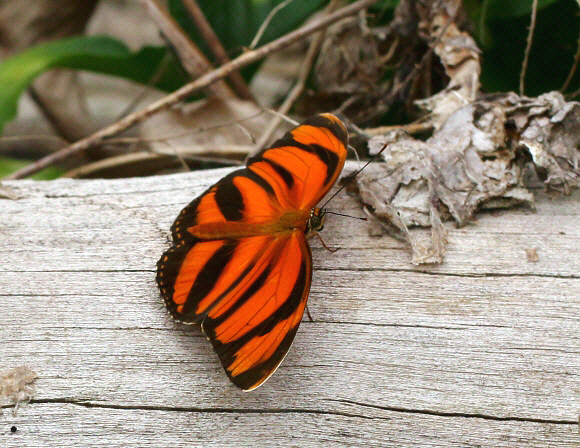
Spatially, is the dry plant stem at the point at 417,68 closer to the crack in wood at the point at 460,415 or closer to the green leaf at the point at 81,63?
the green leaf at the point at 81,63

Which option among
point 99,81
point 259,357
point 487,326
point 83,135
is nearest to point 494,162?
point 487,326

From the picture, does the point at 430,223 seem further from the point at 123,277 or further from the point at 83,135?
the point at 83,135

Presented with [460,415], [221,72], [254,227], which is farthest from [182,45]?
[460,415]

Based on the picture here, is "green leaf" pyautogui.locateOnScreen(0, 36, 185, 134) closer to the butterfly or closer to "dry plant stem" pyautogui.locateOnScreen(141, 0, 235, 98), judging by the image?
"dry plant stem" pyautogui.locateOnScreen(141, 0, 235, 98)

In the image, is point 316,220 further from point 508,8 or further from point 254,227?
point 508,8

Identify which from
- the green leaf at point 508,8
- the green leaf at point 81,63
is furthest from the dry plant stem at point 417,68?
the green leaf at point 81,63

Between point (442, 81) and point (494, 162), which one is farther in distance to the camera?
point (442, 81)
